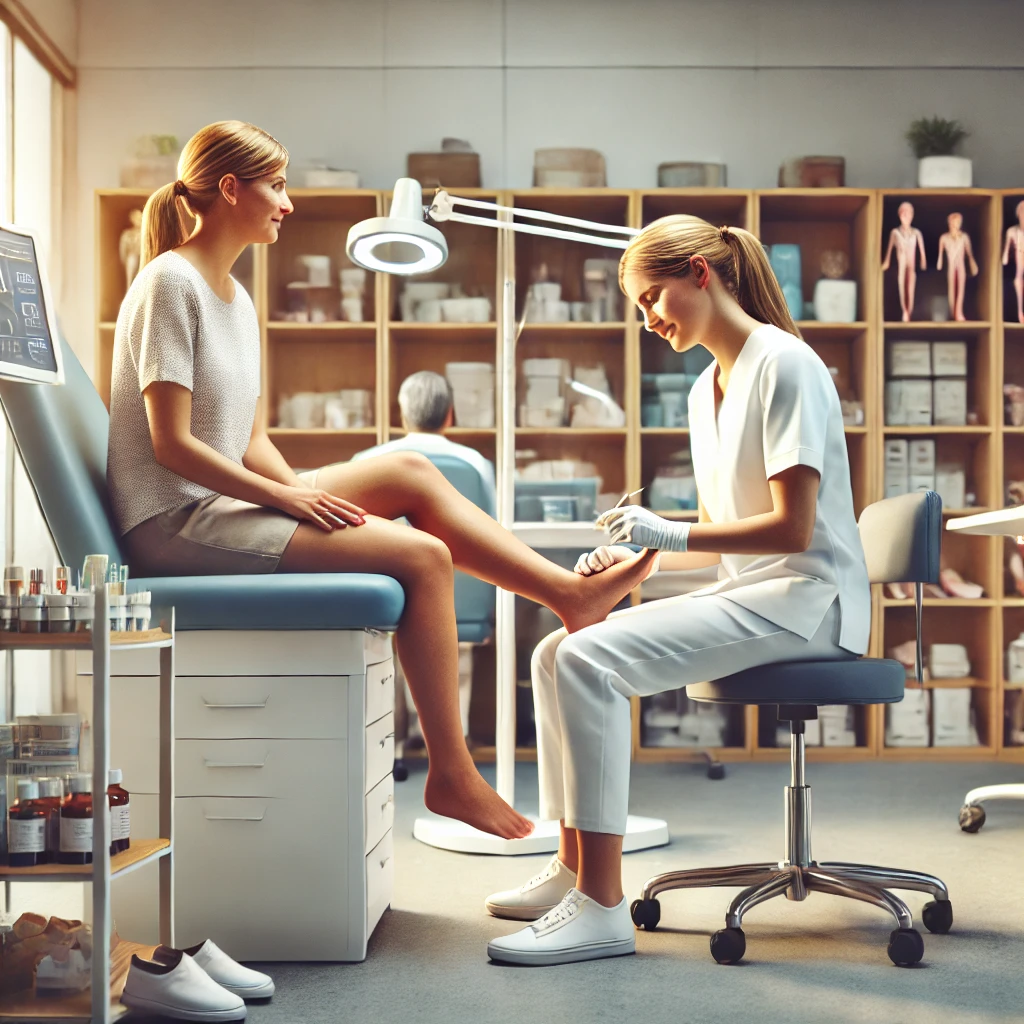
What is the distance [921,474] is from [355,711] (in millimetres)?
2924

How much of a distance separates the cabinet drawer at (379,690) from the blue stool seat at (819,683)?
22.7 inches

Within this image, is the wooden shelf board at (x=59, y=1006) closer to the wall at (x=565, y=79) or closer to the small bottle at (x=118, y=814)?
the small bottle at (x=118, y=814)

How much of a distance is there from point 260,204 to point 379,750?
98cm

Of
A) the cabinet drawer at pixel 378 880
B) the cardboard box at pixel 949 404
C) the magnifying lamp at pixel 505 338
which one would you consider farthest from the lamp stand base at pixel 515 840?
the cardboard box at pixel 949 404

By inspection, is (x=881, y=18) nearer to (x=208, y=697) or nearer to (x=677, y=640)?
(x=677, y=640)

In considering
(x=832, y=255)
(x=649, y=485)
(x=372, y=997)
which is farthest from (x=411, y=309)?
(x=372, y=997)

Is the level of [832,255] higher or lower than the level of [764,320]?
higher

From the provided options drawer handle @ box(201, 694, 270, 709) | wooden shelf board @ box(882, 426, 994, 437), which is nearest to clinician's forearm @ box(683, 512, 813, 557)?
drawer handle @ box(201, 694, 270, 709)

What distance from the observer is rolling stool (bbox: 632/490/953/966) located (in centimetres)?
174

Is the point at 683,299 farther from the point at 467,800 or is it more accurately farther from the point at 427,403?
the point at 427,403

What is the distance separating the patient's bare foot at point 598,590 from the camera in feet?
6.49

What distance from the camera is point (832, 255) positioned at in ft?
13.6

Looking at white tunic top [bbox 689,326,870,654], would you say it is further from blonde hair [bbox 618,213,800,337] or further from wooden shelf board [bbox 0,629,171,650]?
wooden shelf board [bbox 0,629,171,650]

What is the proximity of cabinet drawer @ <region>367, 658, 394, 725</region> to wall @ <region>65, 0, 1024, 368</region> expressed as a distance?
2832 mm
